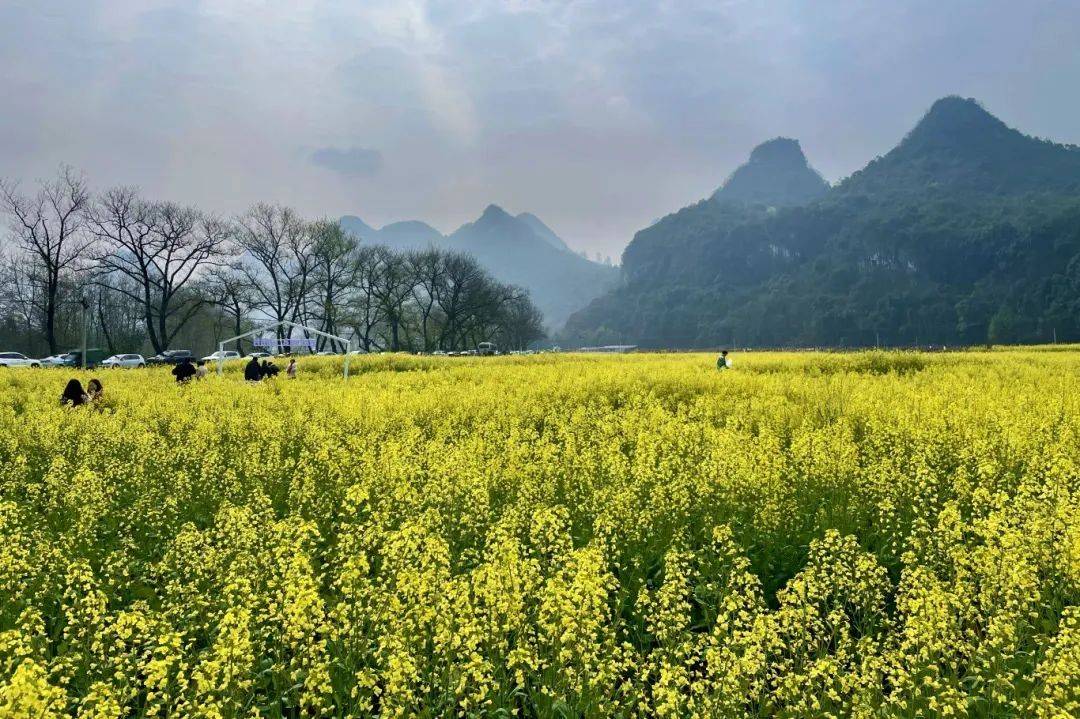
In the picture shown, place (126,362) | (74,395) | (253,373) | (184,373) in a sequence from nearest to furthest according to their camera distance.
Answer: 1. (74,395)
2. (184,373)
3. (253,373)
4. (126,362)

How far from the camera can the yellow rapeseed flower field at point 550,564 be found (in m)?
4.09

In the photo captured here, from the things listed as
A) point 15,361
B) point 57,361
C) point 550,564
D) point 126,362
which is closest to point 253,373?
point 550,564

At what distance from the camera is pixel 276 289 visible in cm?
7244

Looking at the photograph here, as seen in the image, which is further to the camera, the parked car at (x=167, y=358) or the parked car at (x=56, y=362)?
the parked car at (x=167, y=358)

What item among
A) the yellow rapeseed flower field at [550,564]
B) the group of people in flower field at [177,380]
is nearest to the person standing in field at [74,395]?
the group of people in flower field at [177,380]

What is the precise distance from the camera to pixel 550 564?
20.9 feet

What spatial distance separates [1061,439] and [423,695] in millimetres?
11737

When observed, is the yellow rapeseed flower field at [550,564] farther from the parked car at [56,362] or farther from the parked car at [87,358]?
the parked car at [87,358]

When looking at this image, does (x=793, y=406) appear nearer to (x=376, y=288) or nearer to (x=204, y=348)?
(x=376, y=288)

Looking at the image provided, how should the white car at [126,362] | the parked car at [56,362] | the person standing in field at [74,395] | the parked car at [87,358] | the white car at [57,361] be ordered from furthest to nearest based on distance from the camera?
the parked car at [87,358]
the white car at [126,362]
the white car at [57,361]
the parked car at [56,362]
the person standing in field at [74,395]

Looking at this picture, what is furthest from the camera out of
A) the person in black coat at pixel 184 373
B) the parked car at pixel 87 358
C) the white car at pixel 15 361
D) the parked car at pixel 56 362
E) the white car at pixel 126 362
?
the parked car at pixel 87 358

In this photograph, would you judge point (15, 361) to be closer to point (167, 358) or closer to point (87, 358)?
point (87, 358)

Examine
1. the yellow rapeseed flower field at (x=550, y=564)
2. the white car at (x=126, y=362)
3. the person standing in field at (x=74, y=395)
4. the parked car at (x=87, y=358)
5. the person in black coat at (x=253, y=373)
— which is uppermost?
the parked car at (x=87, y=358)

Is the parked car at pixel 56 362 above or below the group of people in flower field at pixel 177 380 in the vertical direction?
above
